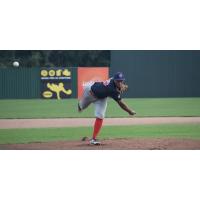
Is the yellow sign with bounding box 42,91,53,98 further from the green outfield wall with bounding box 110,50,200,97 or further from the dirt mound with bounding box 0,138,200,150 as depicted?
the dirt mound with bounding box 0,138,200,150

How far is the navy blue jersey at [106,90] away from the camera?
9.54 meters

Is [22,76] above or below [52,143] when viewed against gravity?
above

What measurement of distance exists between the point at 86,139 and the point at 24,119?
3702 mm

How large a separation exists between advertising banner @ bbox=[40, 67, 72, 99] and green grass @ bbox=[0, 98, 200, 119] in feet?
0.58

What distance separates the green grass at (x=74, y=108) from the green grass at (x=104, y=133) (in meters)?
0.52

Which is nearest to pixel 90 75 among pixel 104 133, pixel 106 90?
pixel 104 133

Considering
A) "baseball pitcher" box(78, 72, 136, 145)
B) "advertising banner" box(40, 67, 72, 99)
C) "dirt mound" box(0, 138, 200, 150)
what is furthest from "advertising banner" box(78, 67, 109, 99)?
"dirt mound" box(0, 138, 200, 150)

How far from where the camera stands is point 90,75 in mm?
12000

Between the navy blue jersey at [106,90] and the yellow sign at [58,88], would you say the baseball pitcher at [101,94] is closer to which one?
the navy blue jersey at [106,90]

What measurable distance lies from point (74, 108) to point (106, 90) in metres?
5.14

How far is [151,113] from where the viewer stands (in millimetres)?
15391

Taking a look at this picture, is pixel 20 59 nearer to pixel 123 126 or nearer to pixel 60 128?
pixel 60 128

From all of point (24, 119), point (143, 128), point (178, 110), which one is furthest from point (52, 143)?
point (178, 110)

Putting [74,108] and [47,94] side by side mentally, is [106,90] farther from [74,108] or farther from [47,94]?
[74,108]
